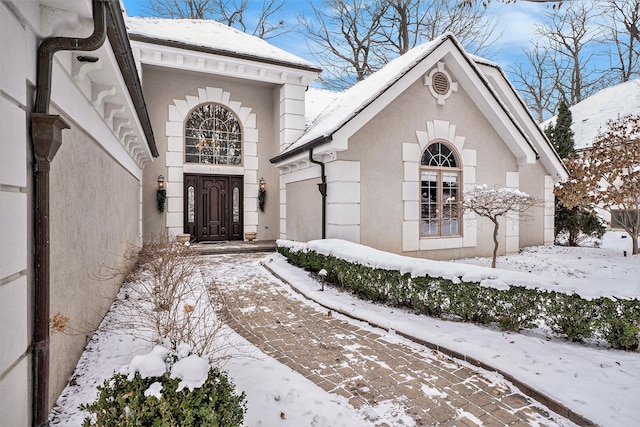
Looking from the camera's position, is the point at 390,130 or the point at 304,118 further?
the point at 304,118

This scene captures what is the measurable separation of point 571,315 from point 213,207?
11.0 metres

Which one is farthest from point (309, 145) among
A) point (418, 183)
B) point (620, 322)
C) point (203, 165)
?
point (620, 322)

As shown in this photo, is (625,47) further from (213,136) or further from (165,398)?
(165,398)

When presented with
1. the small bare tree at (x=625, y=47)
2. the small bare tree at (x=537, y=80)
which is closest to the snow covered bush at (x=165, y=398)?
the small bare tree at (x=625, y=47)

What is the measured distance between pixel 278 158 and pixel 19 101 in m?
9.56

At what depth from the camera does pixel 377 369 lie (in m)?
3.64

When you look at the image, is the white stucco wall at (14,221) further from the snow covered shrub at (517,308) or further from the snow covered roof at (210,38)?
the snow covered roof at (210,38)

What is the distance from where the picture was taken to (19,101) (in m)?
2.05

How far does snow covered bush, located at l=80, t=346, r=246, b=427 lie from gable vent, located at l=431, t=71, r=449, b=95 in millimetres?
9864

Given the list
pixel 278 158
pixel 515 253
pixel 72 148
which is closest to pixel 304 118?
pixel 278 158

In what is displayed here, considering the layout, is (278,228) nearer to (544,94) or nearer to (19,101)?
(19,101)

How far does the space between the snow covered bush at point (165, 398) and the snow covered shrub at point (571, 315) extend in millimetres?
4057

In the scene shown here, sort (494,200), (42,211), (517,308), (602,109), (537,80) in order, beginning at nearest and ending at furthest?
(42,211) → (517,308) → (494,200) → (602,109) → (537,80)

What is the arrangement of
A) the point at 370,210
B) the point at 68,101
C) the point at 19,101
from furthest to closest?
the point at 370,210
the point at 68,101
the point at 19,101
